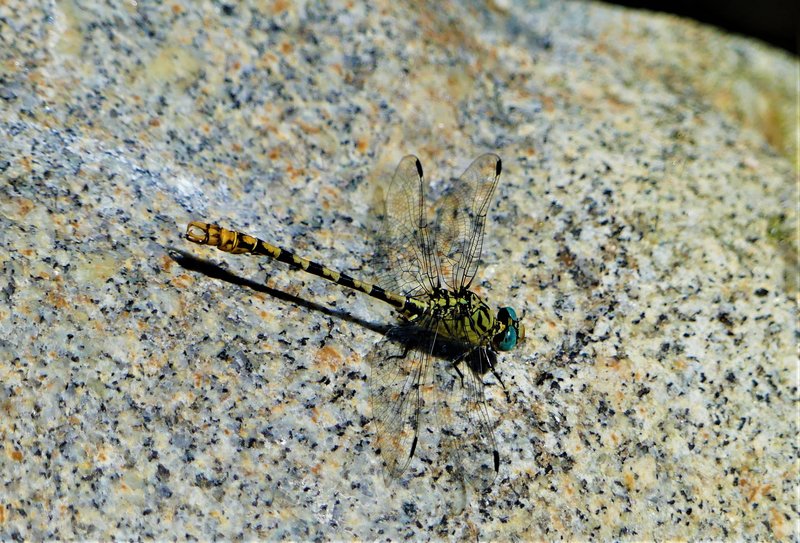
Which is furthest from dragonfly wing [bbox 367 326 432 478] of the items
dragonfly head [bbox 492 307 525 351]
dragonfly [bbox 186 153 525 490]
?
dragonfly head [bbox 492 307 525 351]

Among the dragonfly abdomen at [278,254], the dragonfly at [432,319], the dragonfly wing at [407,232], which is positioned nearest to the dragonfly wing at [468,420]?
Answer: the dragonfly at [432,319]

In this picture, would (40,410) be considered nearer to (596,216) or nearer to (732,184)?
(596,216)

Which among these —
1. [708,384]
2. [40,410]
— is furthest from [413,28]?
[40,410]

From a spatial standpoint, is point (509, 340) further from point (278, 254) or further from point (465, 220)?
point (278, 254)

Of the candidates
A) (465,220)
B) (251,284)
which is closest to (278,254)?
(251,284)

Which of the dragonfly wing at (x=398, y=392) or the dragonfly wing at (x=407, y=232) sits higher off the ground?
the dragonfly wing at (x=407, y=232)

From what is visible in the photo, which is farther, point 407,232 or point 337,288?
point 407,232

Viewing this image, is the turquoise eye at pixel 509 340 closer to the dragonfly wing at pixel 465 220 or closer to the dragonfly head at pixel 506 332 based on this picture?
the dragonfly head at pixel 506 332
